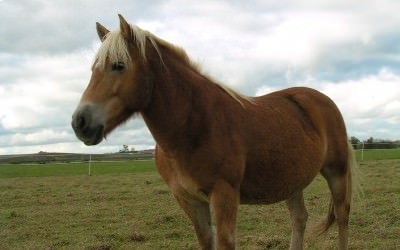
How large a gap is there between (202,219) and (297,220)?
1798mm

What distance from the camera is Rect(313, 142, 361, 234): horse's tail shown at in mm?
5684

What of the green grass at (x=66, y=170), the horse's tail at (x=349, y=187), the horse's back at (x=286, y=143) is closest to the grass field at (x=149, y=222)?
the horse's tail at (x=349, y=187)

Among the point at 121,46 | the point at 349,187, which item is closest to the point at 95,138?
the point at 121,46

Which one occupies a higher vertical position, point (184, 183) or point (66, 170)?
point (184, 183)

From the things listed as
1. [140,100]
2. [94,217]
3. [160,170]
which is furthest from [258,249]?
[94,217]

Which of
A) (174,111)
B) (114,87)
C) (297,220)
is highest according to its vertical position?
(114,87)

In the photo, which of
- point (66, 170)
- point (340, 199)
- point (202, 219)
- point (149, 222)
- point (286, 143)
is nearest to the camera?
point (202, 219)

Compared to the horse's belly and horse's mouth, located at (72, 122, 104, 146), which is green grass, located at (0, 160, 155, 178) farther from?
horse's mouth, located at (72, 122, 104, 146)

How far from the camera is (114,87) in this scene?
130 inches

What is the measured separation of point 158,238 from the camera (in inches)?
281

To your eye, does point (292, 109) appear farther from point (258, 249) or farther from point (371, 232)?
point (371, 232)

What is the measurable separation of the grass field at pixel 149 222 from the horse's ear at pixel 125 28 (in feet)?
12.5

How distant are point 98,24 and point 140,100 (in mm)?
827

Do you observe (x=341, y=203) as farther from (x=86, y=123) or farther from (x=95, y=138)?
(x=86, y=123)
